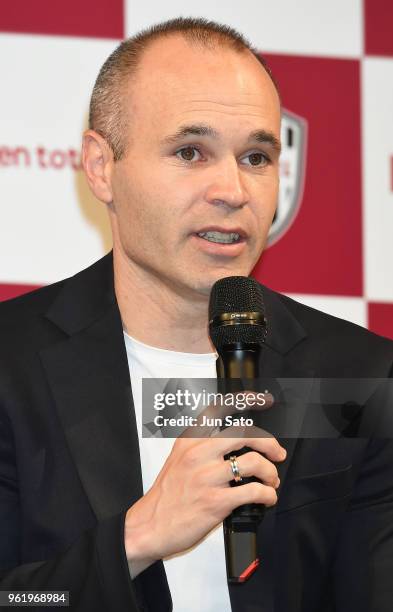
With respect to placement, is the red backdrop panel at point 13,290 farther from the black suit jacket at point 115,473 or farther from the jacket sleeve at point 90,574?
the jacket sleeve at point 90,574

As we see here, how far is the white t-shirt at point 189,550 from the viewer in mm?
2484

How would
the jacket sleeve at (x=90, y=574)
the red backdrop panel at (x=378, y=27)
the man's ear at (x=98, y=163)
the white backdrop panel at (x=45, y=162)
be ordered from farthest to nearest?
the red backdrop panel at (x=378, y=27) < the white backdrop panel at (x=45, y=162) < the man's ear at (x=98, y=163) < the jacket sleeve at (x=90, y=574)

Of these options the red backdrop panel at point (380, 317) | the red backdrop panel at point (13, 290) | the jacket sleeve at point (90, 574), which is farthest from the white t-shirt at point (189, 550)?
the red backdrop panel at point (380, 317)

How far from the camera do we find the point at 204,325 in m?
2.74

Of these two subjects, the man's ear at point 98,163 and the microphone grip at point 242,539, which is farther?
the man's ear at point 98,163

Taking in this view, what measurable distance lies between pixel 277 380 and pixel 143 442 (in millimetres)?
345

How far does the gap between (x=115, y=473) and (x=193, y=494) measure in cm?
54

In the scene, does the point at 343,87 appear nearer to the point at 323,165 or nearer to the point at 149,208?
the point at 323,165

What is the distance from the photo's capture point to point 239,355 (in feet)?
→ 6.23

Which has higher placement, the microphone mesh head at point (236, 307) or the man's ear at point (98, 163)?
the man's ear at point (98, 163)

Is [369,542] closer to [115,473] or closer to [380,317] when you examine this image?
[115,473]

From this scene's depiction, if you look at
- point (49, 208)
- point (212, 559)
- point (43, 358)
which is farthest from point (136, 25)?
point (212, 559)

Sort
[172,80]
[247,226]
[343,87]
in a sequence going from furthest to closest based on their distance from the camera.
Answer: [343,87] < [172,80] < [247,226]

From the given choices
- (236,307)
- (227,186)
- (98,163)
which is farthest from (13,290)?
(236,307)
